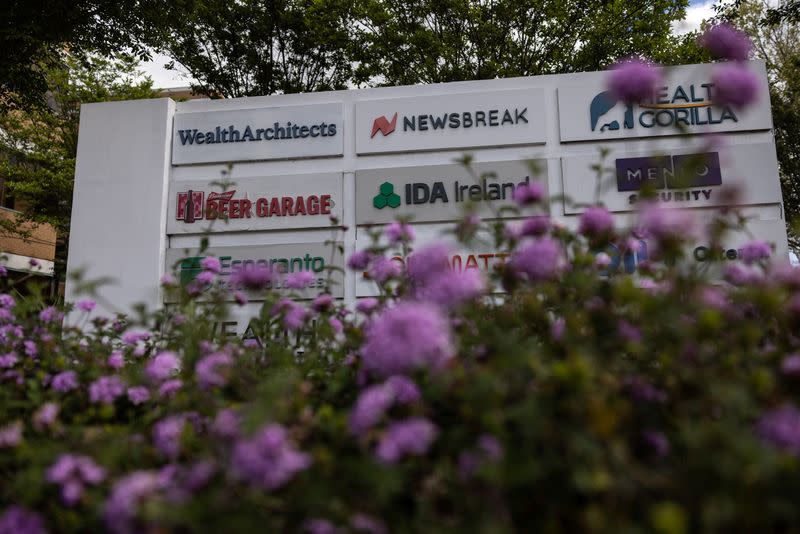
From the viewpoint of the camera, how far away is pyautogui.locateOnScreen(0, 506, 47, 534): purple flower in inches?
34.4

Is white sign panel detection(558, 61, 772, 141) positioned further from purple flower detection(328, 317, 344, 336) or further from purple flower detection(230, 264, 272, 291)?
purple flower detection(230, 264, 272, 291)

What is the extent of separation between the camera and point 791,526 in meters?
0.81

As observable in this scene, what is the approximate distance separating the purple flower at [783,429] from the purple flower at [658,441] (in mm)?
133

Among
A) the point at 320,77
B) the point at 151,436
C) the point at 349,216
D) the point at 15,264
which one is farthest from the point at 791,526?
the point at 15,264

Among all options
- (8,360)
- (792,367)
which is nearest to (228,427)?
(792,367)

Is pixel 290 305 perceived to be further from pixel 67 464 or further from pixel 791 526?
pixel 791 526

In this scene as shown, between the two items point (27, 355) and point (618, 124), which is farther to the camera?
point (618, 124)

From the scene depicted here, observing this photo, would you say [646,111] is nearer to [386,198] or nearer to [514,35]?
[386,198]

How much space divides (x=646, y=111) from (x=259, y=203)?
3.28 meters

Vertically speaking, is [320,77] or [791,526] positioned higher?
[320,77]

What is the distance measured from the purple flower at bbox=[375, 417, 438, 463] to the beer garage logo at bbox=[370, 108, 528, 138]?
4.35 meters

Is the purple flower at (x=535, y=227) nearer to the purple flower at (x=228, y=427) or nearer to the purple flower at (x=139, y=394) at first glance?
the purple flower at (x=228, y=427)

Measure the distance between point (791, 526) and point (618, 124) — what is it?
4415mm

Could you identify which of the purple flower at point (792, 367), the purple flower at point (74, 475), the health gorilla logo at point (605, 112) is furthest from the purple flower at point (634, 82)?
the health gorilla logo at point (605, 112)
